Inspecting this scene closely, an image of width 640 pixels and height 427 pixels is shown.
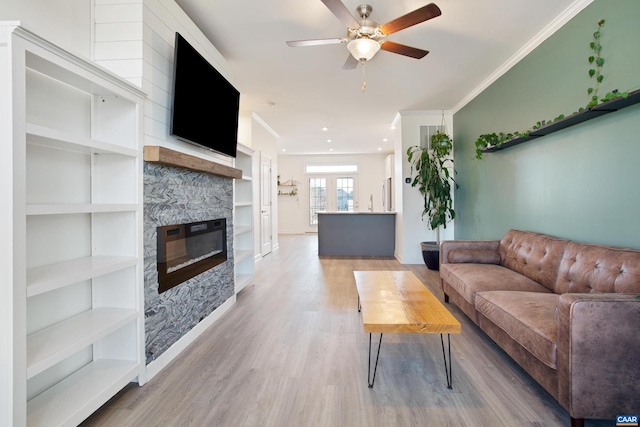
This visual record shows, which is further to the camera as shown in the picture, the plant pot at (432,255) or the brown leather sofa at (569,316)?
the plant pot at (432,255)

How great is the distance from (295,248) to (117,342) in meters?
5.56

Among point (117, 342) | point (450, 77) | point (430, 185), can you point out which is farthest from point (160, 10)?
point (430, 185)

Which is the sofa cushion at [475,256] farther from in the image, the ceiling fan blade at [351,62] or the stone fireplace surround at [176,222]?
the stone fireplace surround at [176,222]

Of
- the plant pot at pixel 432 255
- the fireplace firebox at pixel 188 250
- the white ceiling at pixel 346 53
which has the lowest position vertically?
the plant pot at pixel 432 255

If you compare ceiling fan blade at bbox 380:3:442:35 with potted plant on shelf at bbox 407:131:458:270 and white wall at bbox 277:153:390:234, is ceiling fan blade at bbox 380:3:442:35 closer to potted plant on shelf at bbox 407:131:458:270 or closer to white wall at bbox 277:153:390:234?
potted plant on shelf at bbox 407:131:458:270

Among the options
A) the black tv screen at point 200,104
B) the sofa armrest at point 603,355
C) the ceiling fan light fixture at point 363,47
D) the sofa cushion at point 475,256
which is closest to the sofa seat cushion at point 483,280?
the sofa cushion at point 475,256

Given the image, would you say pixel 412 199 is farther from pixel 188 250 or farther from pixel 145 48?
pixel 145 48

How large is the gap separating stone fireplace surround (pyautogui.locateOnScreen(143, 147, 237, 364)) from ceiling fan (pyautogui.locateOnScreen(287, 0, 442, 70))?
135 cm

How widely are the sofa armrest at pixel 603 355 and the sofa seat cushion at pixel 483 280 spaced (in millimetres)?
1002

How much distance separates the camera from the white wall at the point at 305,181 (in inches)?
407

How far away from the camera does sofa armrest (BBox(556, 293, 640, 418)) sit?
4.59 feet

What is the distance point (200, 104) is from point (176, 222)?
3.32ft

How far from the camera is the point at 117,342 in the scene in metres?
1.90

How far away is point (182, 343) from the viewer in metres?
2.35
